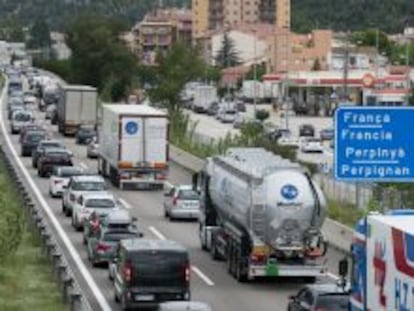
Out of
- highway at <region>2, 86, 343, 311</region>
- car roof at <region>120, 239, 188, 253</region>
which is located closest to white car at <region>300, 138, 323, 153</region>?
highway at <region>2, 86, 343, 311</region>

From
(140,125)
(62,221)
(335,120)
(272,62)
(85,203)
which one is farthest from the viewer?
(272,62)

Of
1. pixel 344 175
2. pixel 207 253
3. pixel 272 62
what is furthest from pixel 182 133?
pixel 272 62

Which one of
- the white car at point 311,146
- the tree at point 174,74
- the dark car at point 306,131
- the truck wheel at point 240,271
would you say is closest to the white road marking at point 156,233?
the truck wheel at point 240,271

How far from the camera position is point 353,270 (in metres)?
20.5

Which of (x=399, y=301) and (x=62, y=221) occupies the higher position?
(x=399, y=301)

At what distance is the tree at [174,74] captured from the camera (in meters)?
90.1

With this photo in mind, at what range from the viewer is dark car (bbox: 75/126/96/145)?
80.9 metres

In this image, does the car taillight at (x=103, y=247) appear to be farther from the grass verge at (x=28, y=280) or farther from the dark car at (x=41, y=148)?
the dark car at (x=41, y=148)

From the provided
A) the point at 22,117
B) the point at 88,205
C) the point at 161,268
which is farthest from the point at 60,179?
the point at 22,117

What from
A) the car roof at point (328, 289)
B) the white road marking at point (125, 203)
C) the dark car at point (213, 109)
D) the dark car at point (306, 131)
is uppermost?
the car roof at point (328, 289)

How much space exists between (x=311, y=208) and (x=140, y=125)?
24727 millimetres

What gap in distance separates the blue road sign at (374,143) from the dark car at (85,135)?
52568 mm

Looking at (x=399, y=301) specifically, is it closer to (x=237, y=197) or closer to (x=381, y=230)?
(x=381, y=230)

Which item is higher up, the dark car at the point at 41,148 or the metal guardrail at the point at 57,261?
the metal guardrail at the point at 57,261
